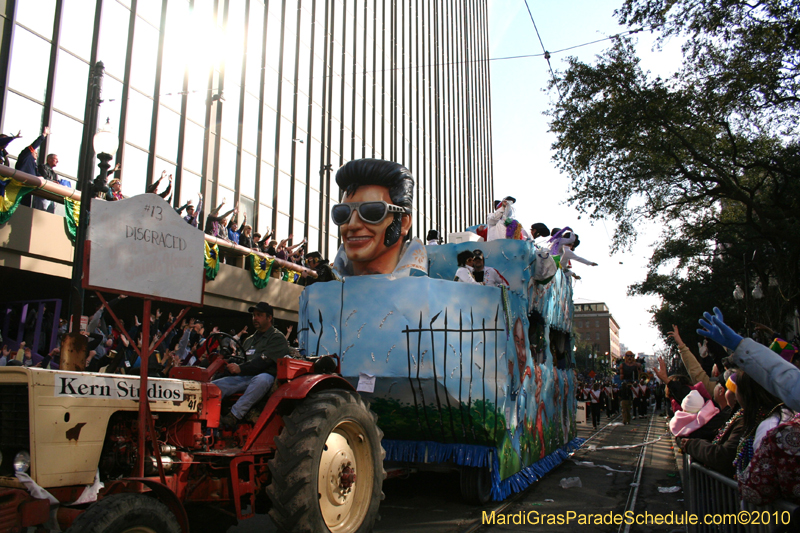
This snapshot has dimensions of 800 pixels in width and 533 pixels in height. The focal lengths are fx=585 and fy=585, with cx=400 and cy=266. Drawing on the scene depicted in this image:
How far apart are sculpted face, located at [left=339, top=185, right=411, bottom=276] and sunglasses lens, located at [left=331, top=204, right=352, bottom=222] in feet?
0.17

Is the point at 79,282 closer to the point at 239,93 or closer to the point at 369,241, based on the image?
the point at 369,241

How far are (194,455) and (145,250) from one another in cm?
156

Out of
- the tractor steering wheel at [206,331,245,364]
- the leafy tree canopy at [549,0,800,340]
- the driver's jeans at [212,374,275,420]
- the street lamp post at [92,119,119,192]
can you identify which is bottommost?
the driver's jeans at [212,374,275,420]

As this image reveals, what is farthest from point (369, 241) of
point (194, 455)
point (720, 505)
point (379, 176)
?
point (720, 505)

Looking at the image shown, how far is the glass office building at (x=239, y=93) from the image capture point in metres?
14.3

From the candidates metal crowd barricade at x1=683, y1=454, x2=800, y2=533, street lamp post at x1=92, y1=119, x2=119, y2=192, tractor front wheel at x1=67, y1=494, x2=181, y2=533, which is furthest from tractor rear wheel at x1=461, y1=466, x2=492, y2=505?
street lamp post at x1=92, y1=119, x2=119, y2=192

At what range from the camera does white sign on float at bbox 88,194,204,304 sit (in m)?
3.50

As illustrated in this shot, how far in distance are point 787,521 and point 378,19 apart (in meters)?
36.3

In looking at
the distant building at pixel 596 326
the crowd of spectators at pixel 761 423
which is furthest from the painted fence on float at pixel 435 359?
the distant building at pixel 596 326

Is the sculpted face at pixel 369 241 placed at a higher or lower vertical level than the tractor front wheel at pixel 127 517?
higher

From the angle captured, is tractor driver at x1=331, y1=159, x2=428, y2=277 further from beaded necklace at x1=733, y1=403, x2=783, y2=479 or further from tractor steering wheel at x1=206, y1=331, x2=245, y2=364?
beaded necklace at x1=733, y1=403, x2=783, y2=479

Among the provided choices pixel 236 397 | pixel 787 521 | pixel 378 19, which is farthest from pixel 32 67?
pixel 378 19

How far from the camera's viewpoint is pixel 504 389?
270 inches

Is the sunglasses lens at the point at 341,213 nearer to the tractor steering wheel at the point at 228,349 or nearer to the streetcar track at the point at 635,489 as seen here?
the tractor steering wheel at the point at 228,349
